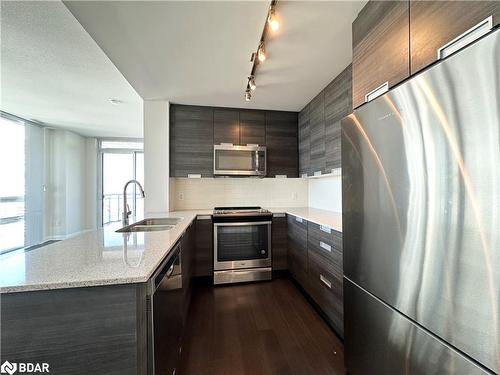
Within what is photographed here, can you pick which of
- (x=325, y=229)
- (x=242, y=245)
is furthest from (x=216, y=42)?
(x=242, y=245)

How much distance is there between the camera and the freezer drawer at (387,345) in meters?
0.81

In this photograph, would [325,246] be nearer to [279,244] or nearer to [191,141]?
[279,244]

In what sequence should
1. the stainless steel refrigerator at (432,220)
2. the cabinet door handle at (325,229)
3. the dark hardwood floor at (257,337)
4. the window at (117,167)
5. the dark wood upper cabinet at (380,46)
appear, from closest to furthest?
the stainless steel refrigerator at (432,220) < the dark wood upper cabinet at (380,46) < the dark hardwood floor at (257,337) < the cabinet door handle at (325,229) < the window at (117,167)

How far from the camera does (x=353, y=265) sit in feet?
4.34

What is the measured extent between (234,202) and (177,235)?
197cm

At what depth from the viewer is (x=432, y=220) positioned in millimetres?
835

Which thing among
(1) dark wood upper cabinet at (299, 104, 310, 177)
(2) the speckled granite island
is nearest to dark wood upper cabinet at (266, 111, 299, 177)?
(1) dark wood upper cabinet at (299, 104, 310, 177)

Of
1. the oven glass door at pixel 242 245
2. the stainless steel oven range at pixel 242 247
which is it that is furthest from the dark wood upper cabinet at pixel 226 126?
the oven glass door at pixel 242 245

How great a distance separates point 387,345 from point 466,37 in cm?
134

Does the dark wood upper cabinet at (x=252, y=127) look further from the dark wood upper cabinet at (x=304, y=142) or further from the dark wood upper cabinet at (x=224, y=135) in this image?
the dark wood upper cabinet at (x=304, y=142)

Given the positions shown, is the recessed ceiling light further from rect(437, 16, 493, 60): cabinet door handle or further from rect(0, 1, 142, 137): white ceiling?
rect(437, 16, 493, 60): cabinet door handle

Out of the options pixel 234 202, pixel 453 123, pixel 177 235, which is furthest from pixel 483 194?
pixel 234 202

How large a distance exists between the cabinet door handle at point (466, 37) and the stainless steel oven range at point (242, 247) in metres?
2.30

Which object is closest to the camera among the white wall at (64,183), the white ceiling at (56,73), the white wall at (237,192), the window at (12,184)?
the white ceiling at (56,73)
